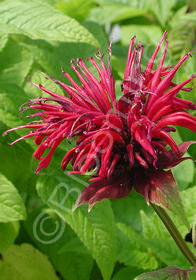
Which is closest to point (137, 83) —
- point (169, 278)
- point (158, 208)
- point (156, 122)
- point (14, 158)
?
point (156, 122)

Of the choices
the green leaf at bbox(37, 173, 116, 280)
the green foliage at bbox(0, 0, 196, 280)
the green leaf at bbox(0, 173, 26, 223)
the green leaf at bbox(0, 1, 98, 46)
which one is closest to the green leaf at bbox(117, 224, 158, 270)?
the green foliage at bbox(0, 0, 196, 280)

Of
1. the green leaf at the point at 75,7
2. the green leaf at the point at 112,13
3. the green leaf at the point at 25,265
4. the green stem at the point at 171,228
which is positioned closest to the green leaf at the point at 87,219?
the green stem at the point at 171,228

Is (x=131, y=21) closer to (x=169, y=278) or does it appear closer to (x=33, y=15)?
(x=33, y=15)

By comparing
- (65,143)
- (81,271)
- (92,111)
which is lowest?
(81,271)

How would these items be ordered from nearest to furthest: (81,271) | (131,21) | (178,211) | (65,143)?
(178,211) < (65,143) < (81,271) < (131,21)

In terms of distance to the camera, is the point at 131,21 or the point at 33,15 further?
the point at 131,21

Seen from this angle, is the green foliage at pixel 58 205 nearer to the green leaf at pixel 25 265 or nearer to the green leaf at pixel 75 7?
the green leaf at pixel 25 265

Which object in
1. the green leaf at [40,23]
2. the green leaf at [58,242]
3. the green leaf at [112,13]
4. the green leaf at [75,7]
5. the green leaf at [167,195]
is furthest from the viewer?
the green leaf at [112,13]
